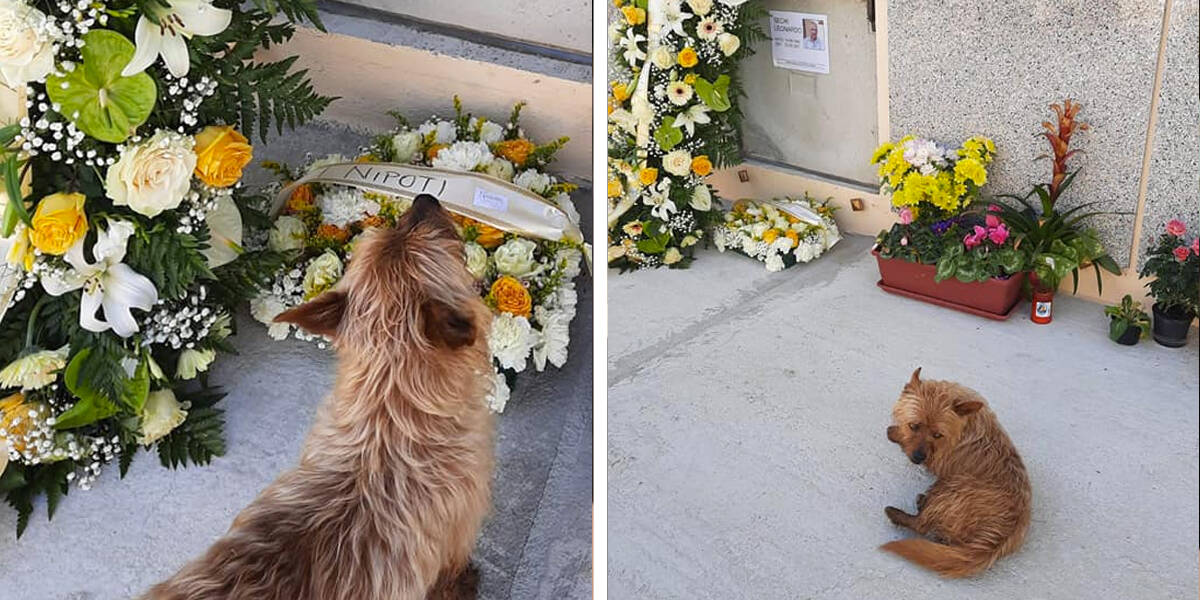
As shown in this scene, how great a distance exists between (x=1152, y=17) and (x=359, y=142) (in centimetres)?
164

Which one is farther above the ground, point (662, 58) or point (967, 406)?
point (662, 58)

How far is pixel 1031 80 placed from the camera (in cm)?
131

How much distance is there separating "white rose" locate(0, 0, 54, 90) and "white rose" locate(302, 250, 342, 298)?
2.00ft

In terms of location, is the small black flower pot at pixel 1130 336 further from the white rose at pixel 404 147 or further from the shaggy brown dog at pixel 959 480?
the white rose at pixel 404 147

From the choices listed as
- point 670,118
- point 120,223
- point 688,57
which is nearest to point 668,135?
point 670,118

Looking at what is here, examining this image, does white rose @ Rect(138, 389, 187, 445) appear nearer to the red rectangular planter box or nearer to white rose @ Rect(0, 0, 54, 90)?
white rose @ Rect(0, 0, 54, 90)

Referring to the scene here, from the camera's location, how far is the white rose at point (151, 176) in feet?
5.29

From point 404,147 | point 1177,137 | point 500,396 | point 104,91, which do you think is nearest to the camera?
point 1177,137

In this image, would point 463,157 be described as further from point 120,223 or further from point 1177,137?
point 1177,137

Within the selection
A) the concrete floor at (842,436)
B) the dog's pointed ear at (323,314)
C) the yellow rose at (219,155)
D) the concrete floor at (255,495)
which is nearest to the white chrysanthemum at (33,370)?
the concrete floor at (255,495)

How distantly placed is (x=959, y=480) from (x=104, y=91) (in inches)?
56.2

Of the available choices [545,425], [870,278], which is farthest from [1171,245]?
[545,425]

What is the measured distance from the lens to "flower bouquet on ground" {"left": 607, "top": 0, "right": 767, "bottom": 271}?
157cm

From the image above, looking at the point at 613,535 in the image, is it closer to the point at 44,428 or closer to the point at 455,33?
the point at 44,428
